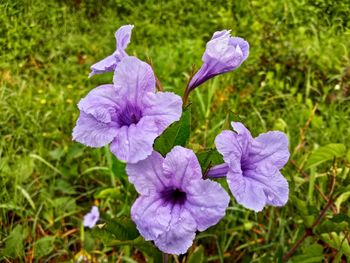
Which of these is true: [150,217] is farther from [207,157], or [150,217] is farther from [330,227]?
[330,227]

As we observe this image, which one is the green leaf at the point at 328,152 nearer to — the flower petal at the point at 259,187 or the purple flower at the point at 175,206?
the flower petal at the point at 259,187

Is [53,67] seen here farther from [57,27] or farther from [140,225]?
[140,225]

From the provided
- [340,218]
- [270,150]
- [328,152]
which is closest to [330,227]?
[340,218]

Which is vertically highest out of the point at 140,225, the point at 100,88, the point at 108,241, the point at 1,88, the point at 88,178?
the point at 100,88

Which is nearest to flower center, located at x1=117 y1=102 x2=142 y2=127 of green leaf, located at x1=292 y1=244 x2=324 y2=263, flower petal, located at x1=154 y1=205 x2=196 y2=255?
flower petal, located at x1=154 y1=205 x2=196 y2=255

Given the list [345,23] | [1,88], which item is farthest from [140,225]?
[345,23]

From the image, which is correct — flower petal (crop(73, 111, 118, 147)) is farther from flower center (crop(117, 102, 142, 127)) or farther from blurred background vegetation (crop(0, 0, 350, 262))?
blurred background vegetation (crop(0, 0, 350, 262))

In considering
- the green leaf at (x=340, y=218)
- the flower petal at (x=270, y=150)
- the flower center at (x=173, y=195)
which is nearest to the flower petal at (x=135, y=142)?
the flower center at (x=173, y=195)
